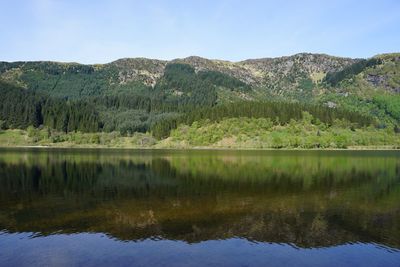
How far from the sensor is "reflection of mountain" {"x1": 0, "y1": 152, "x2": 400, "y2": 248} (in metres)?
44.2

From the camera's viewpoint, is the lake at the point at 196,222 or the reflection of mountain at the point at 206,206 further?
the reflection of mountain at the point at 206,206

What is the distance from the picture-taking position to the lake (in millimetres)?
35562

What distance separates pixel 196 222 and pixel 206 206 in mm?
10374

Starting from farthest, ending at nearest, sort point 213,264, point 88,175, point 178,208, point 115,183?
point 88,175 → point 115,183 → point 178,208 → point 213,264

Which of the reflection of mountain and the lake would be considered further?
the reflection of mountain

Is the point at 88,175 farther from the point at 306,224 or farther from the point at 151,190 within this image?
the point at 306,224

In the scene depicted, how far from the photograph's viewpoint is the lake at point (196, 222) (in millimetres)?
35562

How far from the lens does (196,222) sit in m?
48.0

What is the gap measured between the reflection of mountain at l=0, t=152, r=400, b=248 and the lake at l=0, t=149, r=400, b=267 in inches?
5.9

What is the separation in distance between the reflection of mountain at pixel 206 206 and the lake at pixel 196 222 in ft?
0.49

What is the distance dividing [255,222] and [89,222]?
2015cm

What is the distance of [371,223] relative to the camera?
49094 mm

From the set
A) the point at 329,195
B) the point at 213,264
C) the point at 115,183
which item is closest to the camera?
the point at 213,264

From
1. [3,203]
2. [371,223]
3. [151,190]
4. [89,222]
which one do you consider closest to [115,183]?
[151,190]
